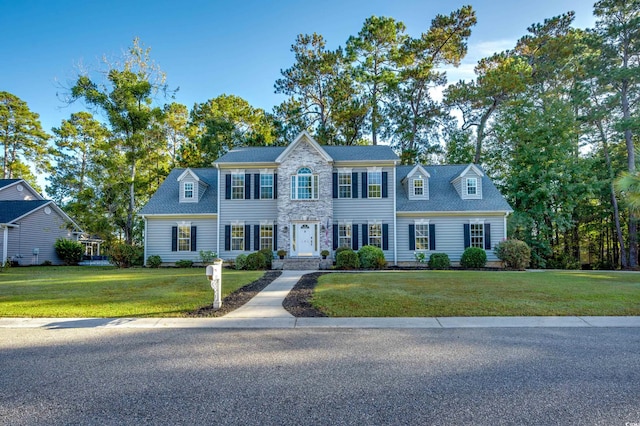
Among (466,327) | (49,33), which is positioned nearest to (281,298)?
(466,327)

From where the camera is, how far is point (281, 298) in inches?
417

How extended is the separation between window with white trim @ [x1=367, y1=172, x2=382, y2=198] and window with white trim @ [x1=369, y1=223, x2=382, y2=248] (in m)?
1.71

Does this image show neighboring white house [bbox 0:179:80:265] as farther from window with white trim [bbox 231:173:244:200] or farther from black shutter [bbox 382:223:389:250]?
black shutter [bbox 382:223:389:250]

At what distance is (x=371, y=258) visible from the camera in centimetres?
1941

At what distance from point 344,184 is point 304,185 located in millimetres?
2342

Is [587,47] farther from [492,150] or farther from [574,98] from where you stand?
[492,150]

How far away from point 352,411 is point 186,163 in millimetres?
30961

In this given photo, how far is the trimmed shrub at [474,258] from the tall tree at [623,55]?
485 inches

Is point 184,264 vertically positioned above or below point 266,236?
below

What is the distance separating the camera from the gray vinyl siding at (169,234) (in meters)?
21.9

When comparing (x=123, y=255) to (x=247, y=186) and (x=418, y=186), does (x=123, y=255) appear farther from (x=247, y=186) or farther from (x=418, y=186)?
Answer: (x=418, y=186)

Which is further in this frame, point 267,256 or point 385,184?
point 385,184

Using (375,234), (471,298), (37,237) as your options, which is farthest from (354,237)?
(37,237)

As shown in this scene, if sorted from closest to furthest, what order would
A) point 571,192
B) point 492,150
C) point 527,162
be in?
point 571,192
point 527,162
point 492,150
